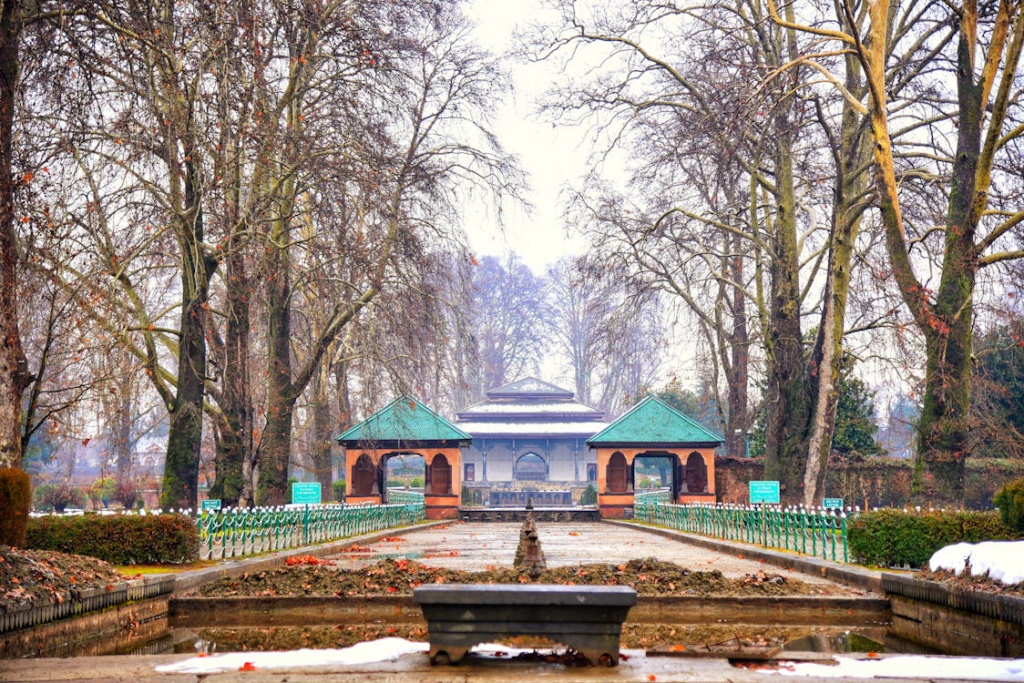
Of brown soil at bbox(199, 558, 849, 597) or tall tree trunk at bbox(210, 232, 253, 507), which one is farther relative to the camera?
tall tree trunk at bbox(210, 232, 253, 507)

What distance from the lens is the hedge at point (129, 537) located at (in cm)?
1494

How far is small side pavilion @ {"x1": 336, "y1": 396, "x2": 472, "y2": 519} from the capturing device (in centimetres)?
4003

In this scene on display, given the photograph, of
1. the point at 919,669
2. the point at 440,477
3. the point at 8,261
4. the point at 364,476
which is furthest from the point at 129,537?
the point at 440,477

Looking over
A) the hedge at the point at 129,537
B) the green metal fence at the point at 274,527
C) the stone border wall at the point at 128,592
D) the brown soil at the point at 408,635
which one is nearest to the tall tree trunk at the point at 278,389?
the green metal fence at the point at 274,527

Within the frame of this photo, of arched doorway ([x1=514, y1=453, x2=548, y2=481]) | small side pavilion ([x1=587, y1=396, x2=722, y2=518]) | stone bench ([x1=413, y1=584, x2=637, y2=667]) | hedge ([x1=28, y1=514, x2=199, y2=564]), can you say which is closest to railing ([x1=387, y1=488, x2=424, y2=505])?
small side pavilion ([x1=587, y1=396, x2=722, y2=518])

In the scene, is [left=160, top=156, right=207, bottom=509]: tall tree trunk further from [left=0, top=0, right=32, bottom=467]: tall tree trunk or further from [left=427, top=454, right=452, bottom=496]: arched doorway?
[left=427, top=454, right=452, bottom=496]: arched doorway

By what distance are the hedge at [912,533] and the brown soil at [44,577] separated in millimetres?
9815

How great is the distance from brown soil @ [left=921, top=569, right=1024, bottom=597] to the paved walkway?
287 cm

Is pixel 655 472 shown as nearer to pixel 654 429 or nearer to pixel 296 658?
pixel 654 429

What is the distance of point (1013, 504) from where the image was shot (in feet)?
39.8

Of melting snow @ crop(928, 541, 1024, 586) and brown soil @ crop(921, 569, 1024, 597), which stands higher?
melting snow @ crop(928, 541, 1024, 586)

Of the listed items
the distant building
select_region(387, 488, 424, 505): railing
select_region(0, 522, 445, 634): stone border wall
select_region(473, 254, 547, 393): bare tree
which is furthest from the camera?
A: select_region(473, 254, 547, 393): bare tree

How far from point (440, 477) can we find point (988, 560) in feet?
117

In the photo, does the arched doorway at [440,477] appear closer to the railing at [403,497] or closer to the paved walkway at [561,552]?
the railing at [403,497]
